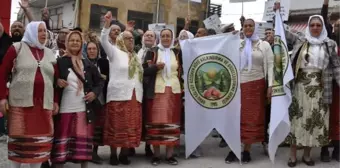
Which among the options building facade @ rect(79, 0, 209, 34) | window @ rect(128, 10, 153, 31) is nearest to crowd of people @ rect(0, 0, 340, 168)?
building facade @ rect(79, 0, 209, 34)

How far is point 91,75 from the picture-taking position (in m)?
4.71

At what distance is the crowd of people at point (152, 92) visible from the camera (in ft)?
14.8

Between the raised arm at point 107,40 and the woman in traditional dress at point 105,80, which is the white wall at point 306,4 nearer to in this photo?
the woman in traditional dress at point 105,80

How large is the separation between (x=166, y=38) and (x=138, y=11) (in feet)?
67.8

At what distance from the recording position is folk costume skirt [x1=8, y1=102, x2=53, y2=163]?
4094mm

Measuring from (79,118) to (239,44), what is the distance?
7.85 ft

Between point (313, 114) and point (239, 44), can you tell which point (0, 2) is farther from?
point (313, 114)

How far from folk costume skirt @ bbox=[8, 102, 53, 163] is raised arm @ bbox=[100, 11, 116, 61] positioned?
1.23m

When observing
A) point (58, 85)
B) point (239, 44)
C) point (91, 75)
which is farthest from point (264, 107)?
point (58, 85)

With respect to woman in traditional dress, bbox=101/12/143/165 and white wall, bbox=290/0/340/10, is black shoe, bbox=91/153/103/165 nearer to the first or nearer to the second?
woman in traditional dress, bbox=101/12/143/165

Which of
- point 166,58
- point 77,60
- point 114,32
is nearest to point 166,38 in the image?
point 166,58

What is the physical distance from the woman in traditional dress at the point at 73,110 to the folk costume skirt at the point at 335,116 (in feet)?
10.1

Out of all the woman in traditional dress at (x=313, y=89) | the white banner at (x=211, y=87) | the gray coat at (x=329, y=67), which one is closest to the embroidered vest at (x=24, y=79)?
the white banner at (x=211, y=87)

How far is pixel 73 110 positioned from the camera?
14.8 ft
